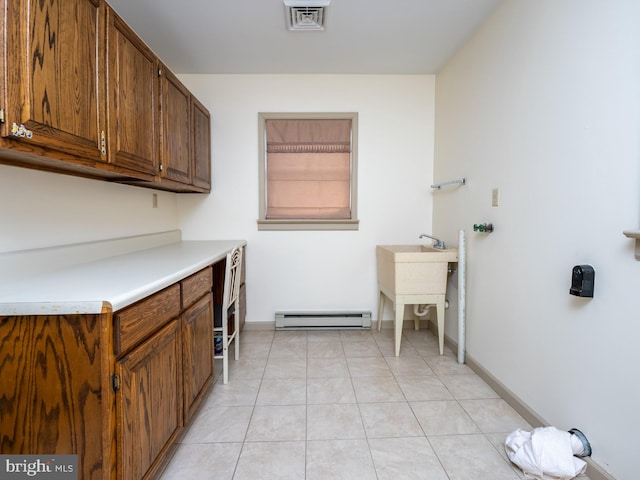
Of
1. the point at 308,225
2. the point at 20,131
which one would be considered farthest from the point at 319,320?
the point at 20,131

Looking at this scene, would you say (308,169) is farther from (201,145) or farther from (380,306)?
(380,306)

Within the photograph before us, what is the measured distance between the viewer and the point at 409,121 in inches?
126

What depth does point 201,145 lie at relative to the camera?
9.30ft

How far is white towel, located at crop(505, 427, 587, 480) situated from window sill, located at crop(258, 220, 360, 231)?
2124mm

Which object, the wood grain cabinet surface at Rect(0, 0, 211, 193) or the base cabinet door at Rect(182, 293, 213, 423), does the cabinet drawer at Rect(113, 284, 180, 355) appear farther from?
the wood grain cabinet surface at Rect(0, 0, 211, 193)

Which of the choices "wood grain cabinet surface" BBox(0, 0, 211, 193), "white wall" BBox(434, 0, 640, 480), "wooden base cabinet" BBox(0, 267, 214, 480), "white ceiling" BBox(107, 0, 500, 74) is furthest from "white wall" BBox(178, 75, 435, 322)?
"wooden base cabinet" BBox(0, 267, 214, 480)

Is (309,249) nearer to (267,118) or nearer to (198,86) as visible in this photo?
(267,118)

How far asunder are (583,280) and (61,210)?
8.12 ft

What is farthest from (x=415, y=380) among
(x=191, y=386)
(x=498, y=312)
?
(x=191, y=386)

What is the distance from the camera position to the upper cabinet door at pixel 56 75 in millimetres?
1030

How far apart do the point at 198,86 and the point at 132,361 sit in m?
2.78

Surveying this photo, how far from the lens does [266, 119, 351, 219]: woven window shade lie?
3193 mm

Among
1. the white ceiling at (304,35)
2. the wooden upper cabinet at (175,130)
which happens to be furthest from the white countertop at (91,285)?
the white ceiling at (304,35)

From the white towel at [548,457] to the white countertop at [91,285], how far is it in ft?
5.55
